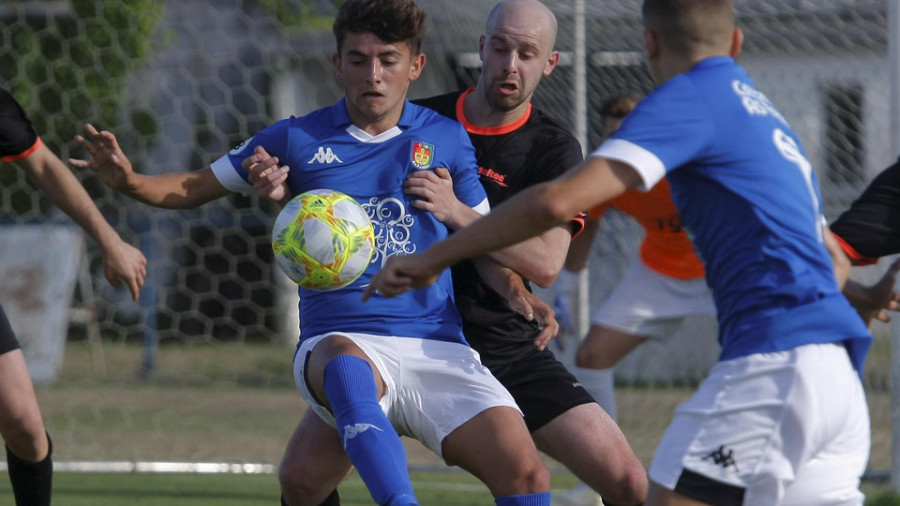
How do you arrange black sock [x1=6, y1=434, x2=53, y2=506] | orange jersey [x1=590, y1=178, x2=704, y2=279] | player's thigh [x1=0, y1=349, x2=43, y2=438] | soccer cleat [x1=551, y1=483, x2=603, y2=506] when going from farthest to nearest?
orange jersey [x1=590, y1=178, x2=704, y2=279], soccer cleat [x1=551, y1=483, x2=603, y2=506], black sock [x1=6, y1=434, x2=53, y2=506], player's thigh [x1=0, y1=349, x2=43, y2=438]

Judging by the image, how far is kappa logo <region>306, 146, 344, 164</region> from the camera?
4090mm

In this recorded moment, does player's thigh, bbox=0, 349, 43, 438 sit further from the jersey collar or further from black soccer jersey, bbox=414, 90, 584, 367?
black soccer jersey, bbox=414, 90, 584, 367

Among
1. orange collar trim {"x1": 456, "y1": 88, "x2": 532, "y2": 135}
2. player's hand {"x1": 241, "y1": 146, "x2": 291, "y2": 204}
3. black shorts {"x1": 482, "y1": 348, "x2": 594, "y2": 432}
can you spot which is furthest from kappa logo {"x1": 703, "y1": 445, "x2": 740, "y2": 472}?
orange collar trim {"x1": 456, "y1": 88, "x2": 532, "y2": 135}

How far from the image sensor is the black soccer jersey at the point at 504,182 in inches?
172

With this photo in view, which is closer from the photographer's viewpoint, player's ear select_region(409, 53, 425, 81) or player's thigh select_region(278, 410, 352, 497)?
player's thigh select_region(278, 410, 352, 497)

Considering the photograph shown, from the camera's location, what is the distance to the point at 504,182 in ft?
14.4

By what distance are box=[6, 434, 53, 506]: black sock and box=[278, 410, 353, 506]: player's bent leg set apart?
1.13m

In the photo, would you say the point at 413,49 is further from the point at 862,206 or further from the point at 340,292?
the point at 862,206

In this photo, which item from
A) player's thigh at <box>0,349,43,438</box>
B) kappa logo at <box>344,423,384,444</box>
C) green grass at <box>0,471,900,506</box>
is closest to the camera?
kappa logo at <box>344,423,384,444</box>

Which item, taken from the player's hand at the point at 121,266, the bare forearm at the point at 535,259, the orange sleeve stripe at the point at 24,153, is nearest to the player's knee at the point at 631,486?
the bare forearm at the point at 535,259

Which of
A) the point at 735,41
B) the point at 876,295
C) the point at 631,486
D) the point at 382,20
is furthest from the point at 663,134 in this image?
the point at 631,486

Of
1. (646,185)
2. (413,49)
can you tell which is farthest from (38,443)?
(646,185)

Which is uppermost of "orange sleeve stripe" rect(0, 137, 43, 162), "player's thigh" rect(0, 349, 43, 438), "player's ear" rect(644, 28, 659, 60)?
"player's ear" rect(644, 28, 659, 60)

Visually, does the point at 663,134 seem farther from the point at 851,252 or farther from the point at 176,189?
the point at 176,189
